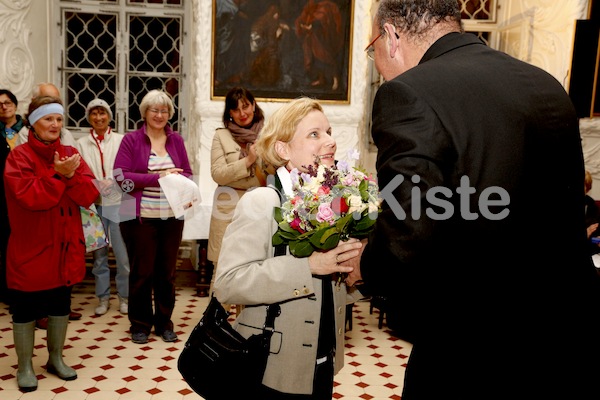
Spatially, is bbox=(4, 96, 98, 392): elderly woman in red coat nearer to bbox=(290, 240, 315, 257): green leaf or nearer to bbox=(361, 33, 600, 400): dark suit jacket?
bbox=(290, 240, 315, 257): green leaf

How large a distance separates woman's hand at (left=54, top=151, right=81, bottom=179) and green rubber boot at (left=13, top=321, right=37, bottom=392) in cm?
112

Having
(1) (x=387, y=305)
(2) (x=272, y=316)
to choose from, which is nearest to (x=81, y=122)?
(2) (x=272, y=316)

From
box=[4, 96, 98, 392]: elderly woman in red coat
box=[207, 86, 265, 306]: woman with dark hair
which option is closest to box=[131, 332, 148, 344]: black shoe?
box=[4, 96, 98, 392]: elderly woman in red coat

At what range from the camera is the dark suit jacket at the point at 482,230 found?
1503mm

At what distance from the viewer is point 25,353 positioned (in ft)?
13.8

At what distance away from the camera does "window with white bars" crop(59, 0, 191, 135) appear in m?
8.70

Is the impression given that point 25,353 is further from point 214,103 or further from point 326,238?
point 214,103

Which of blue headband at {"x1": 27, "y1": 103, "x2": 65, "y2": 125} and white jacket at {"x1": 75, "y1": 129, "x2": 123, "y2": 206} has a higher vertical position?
blue headband at {"x1": 27, "y1": 103, "x2": 65, "y2": 125}

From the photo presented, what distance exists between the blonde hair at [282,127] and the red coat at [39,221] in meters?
2.12

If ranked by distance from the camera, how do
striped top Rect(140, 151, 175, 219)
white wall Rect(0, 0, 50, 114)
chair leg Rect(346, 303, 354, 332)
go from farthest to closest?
white wall Rect(0, 0, 50, 114) < chair leg Rect(346, 303, 354, 332) < striped top Rect(140, 151, 175, 219)

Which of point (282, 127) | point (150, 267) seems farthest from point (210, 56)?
point (282, 127)

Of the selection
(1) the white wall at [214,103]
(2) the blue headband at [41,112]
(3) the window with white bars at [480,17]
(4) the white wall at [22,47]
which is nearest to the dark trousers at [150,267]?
(2) the blue headband at [41,112]

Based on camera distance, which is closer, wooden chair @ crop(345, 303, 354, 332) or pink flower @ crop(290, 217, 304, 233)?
pink flower @ crop(290, 217, 304, 233)

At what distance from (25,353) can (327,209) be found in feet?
10.5
